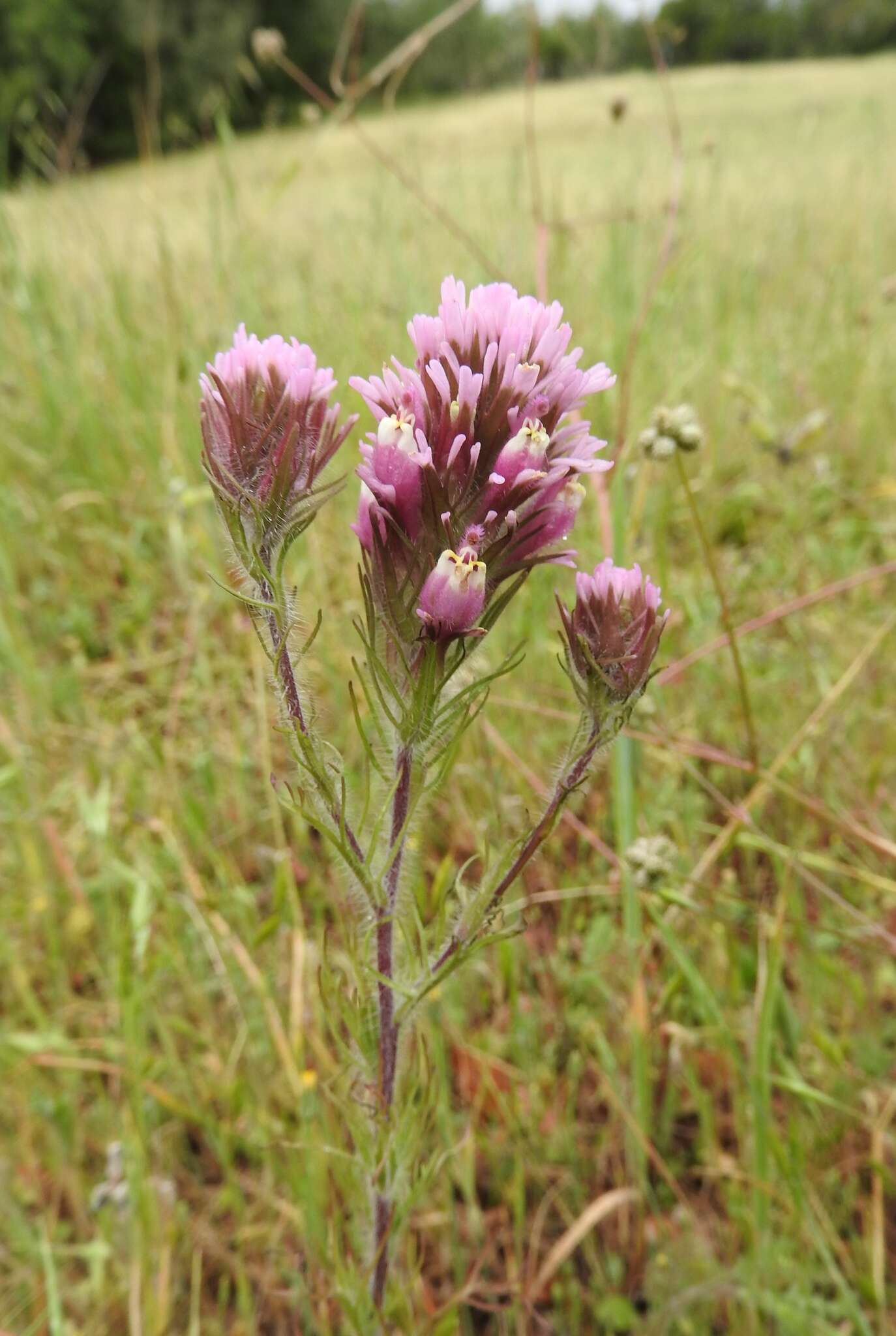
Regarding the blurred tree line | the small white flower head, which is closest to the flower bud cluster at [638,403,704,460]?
the small white flower head

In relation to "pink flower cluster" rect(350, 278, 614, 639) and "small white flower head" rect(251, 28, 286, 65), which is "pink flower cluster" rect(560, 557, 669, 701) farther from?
"small white flower head" rect(251, 28, 286, 65)

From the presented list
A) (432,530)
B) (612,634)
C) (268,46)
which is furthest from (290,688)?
(268,46)

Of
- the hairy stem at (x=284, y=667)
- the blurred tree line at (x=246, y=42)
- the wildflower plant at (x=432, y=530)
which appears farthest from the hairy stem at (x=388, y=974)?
the blurred tree line at (x=246, y=42)

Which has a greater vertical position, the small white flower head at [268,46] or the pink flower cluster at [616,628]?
the small white flower head at [268,46]

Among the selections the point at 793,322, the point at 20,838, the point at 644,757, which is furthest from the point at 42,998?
the point at 793,322

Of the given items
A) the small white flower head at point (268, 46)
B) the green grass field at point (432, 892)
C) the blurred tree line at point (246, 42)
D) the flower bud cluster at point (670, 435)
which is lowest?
the green grass field at point (432, 892)

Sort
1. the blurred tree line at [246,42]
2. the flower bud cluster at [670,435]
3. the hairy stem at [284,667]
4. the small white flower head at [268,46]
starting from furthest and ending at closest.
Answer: the blurred tree line at [246,42] → the small white flower head at [268,46] → the flower bud cluster at [670,435] → the hairy stem at [284,667]

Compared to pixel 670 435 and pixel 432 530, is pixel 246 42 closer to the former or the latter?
pixel 670 435

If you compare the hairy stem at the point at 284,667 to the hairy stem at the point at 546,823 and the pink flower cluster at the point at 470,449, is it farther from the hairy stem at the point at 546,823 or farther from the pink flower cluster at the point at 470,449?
the hairy stem at the point at 546,823
